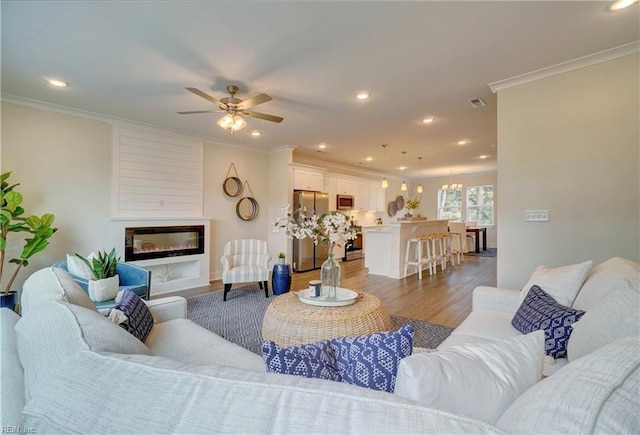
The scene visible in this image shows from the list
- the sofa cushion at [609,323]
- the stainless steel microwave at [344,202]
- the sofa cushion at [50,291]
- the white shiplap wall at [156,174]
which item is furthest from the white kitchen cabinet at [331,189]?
the sofa cushion at [609,323]

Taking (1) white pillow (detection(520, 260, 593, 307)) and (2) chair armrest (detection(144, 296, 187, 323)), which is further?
(2) chair armrest (detection(144, 296, 187, 323))

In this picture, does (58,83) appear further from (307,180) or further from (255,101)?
(307,180)

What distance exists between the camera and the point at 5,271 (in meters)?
3.41

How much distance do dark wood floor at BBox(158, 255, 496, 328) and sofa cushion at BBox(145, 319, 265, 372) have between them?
7.88ft

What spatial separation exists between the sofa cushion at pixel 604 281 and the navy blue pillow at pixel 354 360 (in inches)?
48.5

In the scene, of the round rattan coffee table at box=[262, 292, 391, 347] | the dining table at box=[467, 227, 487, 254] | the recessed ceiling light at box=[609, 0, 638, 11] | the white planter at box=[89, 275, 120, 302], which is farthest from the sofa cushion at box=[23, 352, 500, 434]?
the dining table at box=[467, 227, 487, 254]

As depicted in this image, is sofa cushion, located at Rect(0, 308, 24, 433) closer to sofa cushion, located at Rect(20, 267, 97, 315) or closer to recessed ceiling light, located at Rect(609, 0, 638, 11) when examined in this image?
sofa cushion, located at Rect(20, 267, 97, 315)

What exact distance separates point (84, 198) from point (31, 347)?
397cm

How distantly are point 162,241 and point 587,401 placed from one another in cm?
507

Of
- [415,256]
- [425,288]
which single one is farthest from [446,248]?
[425,288]

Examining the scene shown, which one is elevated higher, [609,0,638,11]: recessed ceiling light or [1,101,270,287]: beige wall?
[609,0,638,11]: recessed ceiling light

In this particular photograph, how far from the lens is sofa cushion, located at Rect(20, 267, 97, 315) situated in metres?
1.25

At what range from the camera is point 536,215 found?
278 cm

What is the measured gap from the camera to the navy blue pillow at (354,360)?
812 mm
